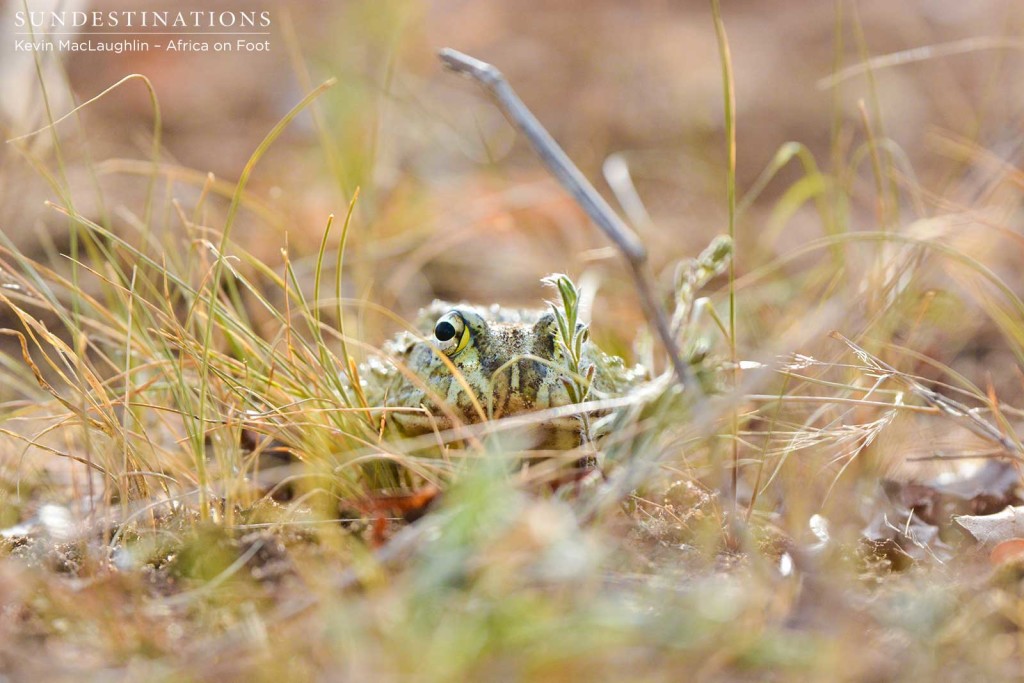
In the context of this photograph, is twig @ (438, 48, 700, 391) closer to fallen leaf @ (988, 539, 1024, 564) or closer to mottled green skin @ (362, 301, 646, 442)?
mottled green skin @ (362, 301, 646, 442)

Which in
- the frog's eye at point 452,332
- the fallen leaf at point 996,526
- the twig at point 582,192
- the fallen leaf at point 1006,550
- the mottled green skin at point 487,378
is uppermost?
the twig at point 582,192

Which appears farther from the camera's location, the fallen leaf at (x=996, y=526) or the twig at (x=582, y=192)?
the fallen leaf at (x=996, y=526)

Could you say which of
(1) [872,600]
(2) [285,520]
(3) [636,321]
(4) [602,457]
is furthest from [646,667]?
(3) [636,321]

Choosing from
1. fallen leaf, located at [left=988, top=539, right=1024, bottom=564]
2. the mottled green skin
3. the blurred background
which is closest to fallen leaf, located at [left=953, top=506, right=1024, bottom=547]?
fallen leaf, located at [left=988, top=539, right=1024, bottom=564]

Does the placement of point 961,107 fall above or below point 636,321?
above

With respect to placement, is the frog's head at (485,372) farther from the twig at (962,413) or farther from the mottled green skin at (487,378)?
the twig at (962,413)

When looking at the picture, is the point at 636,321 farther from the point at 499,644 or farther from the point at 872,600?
the point at 499,644

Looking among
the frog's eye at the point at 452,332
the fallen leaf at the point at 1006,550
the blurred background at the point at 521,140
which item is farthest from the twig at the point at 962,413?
the frog's eye at the point at 452,332
